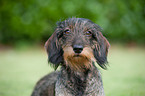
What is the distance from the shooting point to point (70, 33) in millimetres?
4199

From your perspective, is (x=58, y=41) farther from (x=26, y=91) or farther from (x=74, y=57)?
(x=26, y=91)

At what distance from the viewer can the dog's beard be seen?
153 inches

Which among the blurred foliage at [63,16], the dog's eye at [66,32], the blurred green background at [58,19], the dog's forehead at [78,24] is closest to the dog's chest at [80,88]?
the dog's eye at [66,32]

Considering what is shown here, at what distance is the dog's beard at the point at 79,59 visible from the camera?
389 cm

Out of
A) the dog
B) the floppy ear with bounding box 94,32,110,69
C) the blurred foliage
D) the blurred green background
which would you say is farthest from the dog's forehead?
the blurred foliage

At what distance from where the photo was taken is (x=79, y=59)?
4.00 m

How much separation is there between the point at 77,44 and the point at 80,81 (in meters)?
0.82

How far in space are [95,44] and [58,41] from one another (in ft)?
2.44

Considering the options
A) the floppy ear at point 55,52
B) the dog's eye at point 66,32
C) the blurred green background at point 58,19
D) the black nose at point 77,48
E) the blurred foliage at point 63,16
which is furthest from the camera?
the blurred foliage at point 63,16

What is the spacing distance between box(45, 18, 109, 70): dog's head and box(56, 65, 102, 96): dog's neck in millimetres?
140

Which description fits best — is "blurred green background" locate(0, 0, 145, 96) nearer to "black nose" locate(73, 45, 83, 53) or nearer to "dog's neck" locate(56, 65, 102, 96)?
"dog's neck" locate(56, 65, 102, 96)

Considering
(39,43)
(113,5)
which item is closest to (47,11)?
(39,43)

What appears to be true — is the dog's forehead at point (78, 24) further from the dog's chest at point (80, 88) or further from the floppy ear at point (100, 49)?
the dog's chest at point (80, 88)

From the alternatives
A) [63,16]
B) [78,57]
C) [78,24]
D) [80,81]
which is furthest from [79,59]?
[63,16]
